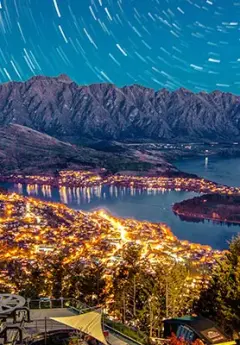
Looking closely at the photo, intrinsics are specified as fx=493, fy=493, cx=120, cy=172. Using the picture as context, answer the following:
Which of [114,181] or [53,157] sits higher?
[53,157]

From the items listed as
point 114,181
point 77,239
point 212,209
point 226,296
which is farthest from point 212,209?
point 226,296

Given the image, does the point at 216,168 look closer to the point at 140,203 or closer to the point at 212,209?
the point at 140,203

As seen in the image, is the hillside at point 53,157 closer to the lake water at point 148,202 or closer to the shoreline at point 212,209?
the lake water at point 148,202

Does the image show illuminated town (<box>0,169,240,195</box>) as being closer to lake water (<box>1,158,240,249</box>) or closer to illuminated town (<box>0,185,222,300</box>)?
lake water (<box>1,158,240,249</box>)

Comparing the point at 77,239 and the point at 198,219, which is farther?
the point at 198,219

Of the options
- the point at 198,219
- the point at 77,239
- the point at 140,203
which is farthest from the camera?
the point at 140,203

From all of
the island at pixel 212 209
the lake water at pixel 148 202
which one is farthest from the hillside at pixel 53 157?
the island at pixel 212 209

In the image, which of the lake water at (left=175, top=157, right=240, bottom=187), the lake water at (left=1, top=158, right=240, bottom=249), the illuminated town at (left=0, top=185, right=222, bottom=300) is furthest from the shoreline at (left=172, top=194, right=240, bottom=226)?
the lake water at (left=175, top=157, right=240, bottom=187)
